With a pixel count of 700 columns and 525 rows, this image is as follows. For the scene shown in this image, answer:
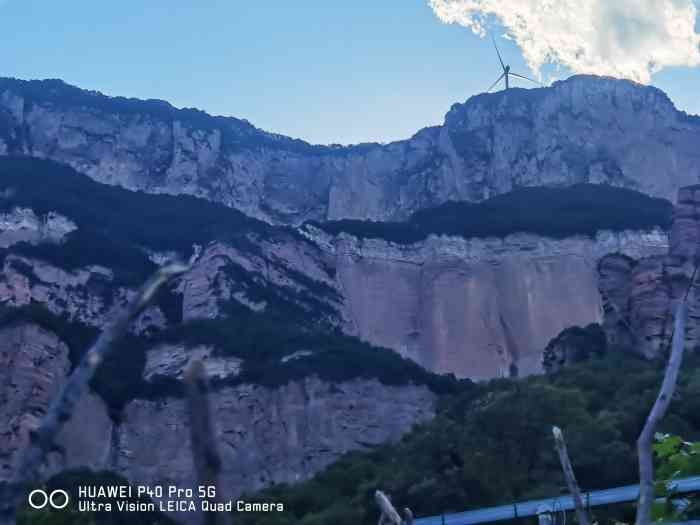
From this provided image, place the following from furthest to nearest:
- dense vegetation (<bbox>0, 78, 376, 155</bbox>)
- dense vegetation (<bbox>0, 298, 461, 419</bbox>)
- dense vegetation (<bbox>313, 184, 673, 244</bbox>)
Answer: dense vegetation (<bbox>0, 78, 376, 155</bbox>), dense vegetation (<bbox>313, 184, 673, 244</bbox>), dense vegetation (<bbox>0, 298, 461, 419</bbox>)

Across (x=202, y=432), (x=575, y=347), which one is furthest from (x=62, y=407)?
(x=575, y=347)

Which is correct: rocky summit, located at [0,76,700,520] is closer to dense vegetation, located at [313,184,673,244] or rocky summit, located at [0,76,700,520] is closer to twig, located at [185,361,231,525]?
dense vegetation, located at [313,184,673,244]

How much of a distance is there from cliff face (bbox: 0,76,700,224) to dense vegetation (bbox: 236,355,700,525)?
4826 centimetres

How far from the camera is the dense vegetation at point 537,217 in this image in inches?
2781

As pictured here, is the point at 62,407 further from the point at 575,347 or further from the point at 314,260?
the point at 314,260

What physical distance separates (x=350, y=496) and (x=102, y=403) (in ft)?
53.8

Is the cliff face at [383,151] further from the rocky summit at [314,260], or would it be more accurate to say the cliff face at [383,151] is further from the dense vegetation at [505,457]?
the dense vegetation at [505,457]

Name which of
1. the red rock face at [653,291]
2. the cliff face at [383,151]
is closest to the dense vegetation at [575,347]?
the red rock face at [653,291]

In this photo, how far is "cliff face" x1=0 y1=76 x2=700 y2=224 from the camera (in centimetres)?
8406

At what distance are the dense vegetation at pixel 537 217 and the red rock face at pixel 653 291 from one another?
1963cm

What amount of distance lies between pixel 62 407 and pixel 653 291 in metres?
43.6

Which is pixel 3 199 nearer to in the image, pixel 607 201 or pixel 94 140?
pixel 94 140

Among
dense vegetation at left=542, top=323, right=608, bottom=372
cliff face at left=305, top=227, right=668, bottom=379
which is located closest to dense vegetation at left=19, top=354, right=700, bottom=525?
dense vegetation at left=542, top=323, right=608, bottom=372

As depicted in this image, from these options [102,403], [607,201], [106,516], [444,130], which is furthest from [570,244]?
[106,516]
